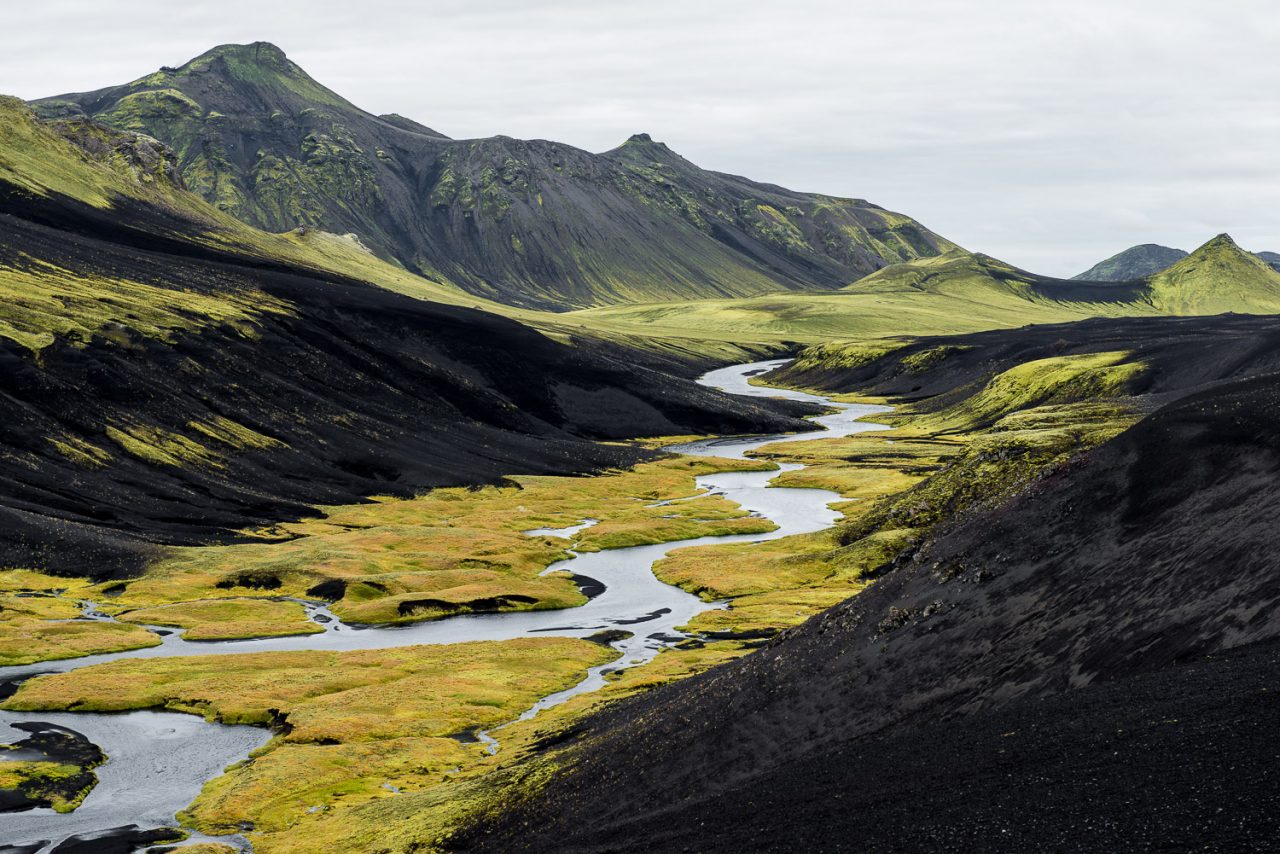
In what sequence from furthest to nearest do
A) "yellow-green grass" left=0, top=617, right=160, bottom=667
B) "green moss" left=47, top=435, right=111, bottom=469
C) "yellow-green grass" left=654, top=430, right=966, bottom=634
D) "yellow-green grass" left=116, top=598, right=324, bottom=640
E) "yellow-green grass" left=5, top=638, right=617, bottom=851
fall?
"green moss" left=47, top=435, right=111, bottom=469 < "yellow-green grass" left=116, top=598, right=324, bottom=640 < "yellow-green grass" left=654, top=430, right=966, bottom=634 < "yellow-green grass" left=0, top=617, right=160, bottom=667 < "yellow-green grass" left=5, top=638, right=617, bottom=851

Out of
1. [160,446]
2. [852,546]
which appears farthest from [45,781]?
[160,446]

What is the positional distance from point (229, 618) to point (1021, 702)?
8707 centimetres

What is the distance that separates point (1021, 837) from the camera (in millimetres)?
34312

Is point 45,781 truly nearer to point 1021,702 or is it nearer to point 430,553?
point 1021,702

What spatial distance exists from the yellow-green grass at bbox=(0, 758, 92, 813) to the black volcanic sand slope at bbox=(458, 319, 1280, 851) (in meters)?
25.3

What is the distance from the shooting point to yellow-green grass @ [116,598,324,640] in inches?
4269

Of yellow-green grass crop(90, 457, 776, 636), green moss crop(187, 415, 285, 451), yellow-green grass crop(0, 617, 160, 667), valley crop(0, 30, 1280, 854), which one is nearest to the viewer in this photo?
valley crop(0, 30, 1280, 854)

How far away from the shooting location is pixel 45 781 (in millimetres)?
66250

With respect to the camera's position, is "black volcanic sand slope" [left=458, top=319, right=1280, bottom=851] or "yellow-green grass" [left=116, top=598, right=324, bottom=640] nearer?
"black volcanic sand slope" [left=458, top=319, right=1280, bottom=851]

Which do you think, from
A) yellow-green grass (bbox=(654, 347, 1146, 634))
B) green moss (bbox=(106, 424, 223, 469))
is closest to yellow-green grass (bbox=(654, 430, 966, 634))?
yellow-green grass (bbox=(654, 347, 1146, 634))

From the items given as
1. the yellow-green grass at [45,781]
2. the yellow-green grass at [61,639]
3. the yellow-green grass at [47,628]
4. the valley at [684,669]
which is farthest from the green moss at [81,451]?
the yellow-green grass at [45,781]

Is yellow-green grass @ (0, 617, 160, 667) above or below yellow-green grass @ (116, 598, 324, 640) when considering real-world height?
above

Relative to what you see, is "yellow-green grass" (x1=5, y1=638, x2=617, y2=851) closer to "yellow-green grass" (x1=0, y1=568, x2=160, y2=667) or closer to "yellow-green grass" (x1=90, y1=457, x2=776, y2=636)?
"yellow-green grass" (x1=0, y1=568, x2=160, y2=667)

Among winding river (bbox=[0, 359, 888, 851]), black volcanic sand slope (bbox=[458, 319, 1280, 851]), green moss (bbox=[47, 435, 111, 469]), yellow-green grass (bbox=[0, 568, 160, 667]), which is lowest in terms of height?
yellow-green grass (bbox=[0, 568, 160, 667])
